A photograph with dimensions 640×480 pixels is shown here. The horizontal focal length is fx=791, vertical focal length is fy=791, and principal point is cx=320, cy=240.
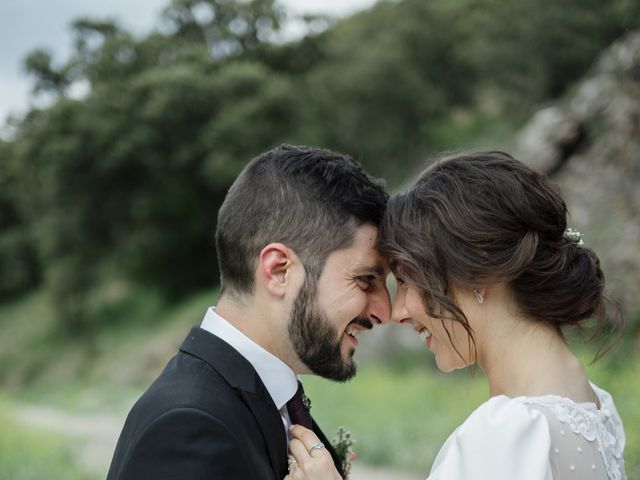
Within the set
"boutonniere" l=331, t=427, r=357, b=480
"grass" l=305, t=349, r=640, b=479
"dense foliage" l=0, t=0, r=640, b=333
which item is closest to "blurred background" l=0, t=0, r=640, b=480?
"dense foliage" l=0, t=0, r=640, b=333

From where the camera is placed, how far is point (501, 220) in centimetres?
237

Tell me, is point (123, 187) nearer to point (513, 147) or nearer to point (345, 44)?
point (345, 44)

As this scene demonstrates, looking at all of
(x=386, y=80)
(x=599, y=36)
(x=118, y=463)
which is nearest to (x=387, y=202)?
(x=118, y=463)

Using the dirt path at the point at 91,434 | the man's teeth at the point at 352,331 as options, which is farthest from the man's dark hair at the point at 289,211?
the dirt path at the point at 91,434

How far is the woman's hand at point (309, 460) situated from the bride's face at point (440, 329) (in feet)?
1.60

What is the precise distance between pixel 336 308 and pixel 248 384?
400mm

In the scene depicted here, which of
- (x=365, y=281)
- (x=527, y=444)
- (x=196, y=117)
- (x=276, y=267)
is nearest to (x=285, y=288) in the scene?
(x=276, y=267)

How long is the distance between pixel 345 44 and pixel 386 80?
151 inches

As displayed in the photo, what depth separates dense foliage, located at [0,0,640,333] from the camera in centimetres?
2578

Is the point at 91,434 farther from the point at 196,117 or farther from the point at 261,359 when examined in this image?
the point at 196,117

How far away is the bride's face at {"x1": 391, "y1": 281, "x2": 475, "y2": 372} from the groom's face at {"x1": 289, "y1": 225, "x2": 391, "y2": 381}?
123 mm

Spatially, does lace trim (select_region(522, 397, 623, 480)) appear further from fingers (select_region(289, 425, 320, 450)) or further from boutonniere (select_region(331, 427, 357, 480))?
boutonniere (select_region(331, 427, 357, 480))

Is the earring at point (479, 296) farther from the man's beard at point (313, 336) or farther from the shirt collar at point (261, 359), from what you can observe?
the shirt collar at point (261, 359)

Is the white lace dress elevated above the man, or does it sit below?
below
